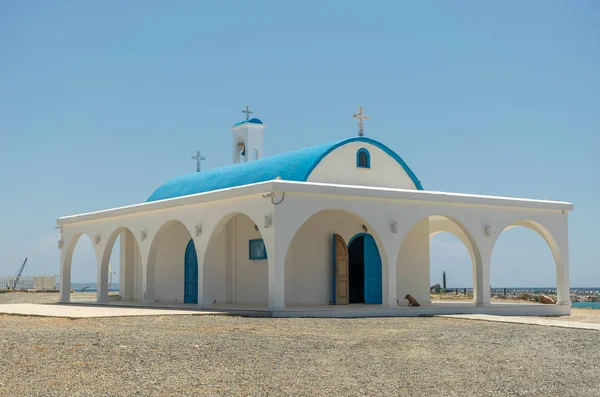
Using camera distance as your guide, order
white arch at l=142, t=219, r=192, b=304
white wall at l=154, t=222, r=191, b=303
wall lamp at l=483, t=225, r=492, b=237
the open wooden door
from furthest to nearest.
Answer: white wall at l=154, t=222, r=191, b=303
white arch at l=142, t=219, r=192, b=304
the open wooden door
wall lamp at l=483, t=225, r=492, b=237

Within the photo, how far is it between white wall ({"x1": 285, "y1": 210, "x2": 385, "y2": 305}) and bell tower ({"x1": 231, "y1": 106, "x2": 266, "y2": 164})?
20.5 ft

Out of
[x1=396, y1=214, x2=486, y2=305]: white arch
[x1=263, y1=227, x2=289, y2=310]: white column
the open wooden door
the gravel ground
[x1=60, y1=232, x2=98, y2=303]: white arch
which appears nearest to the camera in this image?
the gravel ground

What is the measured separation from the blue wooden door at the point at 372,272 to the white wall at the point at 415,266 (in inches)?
27.9

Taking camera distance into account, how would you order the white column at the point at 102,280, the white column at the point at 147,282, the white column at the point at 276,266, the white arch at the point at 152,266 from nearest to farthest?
1. the white column at the point at 276,266
2. the white arch at the point at 152,266
3. the white column at the point at 147,282
4. the white column at the point at 102,280

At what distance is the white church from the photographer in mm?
18469

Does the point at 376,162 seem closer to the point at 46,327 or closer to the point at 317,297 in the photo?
the point at 317,297

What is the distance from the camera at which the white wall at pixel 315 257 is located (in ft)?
66.6

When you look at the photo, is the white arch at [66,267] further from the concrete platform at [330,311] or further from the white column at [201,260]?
the white column at [201,260]

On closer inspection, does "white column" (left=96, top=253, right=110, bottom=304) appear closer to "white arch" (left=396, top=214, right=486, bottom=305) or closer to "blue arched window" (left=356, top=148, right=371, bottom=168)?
"blue arched window" (left=356, top=148, right=371, bottom=168)

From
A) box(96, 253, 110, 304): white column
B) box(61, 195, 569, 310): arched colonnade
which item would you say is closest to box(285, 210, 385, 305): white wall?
box(61, 195, 569, 310): arched colonnade

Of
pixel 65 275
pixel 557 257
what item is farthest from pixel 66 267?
pixel 557 257

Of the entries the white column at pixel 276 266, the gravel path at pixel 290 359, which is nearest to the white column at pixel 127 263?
the white column at pixel 276 266

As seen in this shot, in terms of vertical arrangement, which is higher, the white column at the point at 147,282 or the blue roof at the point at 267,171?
the blue roof at the point at 267,171

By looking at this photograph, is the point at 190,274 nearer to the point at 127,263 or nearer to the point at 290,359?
the point at 127,263
